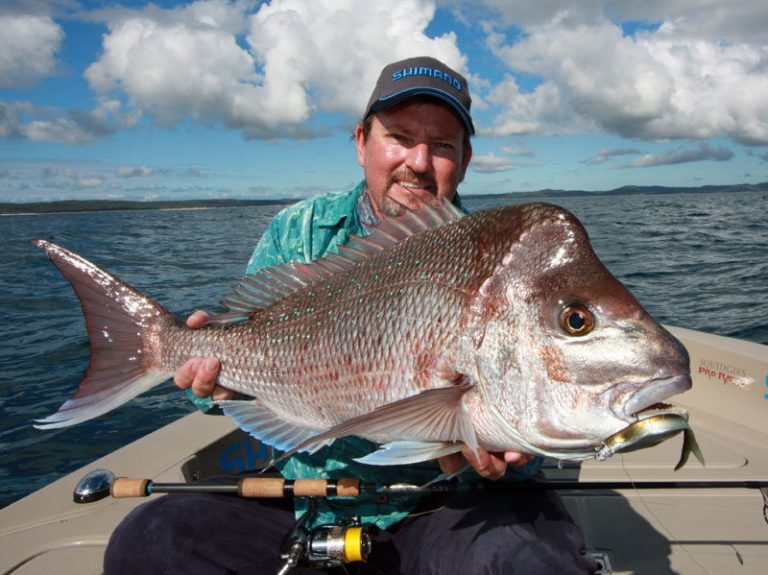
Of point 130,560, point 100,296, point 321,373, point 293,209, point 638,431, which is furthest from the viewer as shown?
point 293,209

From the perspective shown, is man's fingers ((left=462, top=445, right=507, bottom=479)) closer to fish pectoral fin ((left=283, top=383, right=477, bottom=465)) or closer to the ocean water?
fish pectoral fin ((left=283, top=383, right=477, bottom=465))

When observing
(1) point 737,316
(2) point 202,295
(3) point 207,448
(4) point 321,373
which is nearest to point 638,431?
(4) point 321,373

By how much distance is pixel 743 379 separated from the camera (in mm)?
4707

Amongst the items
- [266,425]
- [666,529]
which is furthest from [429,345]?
[666,529]

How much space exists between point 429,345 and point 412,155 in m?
1.42

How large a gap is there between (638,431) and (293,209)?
2261mm

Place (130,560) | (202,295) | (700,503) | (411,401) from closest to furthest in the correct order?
(411,401) → (130,560) → (700,503) → (202,295)

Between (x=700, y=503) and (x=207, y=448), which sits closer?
(x=700, y=503)

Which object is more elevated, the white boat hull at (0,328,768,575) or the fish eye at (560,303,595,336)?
the fish eye at (560,303,595,336)

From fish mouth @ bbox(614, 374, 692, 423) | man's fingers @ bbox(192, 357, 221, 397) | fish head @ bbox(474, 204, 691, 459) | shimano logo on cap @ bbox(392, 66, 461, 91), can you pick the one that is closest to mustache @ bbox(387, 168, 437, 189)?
shimano logo on cap @ bbox(392, 66, 461, 91)

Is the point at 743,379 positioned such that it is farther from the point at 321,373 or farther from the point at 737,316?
the point at 737,316

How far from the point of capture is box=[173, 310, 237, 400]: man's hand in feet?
8.05

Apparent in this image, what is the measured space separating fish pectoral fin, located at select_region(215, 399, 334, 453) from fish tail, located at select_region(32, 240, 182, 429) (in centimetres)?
38

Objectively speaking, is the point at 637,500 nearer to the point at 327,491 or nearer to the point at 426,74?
the point at 327,491
